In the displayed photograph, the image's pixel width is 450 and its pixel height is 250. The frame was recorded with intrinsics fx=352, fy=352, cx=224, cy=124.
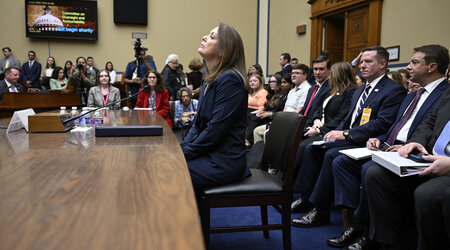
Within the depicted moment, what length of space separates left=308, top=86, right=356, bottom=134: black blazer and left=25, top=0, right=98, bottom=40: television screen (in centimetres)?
670

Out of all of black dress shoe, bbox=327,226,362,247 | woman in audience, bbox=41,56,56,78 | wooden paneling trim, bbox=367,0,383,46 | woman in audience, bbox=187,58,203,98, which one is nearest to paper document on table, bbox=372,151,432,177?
black dress shoe, bbox=327,226,362,247

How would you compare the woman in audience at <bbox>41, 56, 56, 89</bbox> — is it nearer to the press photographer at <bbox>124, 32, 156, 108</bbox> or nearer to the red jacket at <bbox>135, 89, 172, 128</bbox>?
the press photographer at <bbox>124, 32, 156, 108</bbox>

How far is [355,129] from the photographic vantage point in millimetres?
2420

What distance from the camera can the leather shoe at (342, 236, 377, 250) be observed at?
1875 mm

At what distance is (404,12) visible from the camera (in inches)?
191

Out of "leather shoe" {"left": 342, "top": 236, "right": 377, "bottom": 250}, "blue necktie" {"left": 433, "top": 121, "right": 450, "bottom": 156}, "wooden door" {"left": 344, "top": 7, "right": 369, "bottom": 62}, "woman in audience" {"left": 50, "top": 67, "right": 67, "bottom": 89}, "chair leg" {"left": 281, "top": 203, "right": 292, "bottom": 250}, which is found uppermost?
"wooden door" {"left": 344, "top": 7, "right": 369, "bottom": 62}

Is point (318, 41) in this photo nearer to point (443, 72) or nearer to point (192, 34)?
point (192, 34)

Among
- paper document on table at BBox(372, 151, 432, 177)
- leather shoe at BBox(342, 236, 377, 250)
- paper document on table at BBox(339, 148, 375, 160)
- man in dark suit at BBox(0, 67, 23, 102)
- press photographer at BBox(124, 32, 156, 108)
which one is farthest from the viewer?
press photographer at BBox(124, 32, 156, 108)

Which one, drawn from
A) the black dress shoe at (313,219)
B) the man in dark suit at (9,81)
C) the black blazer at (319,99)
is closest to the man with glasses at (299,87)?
the black blazer at (319,99)

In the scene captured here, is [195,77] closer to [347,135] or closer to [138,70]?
[138,70]

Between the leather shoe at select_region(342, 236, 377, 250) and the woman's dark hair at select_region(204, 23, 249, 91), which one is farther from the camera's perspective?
the leather shoe at select_region(342, 236, 377, 250)

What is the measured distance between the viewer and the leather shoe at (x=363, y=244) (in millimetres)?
1875

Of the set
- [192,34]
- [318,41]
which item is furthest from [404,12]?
[192,34]

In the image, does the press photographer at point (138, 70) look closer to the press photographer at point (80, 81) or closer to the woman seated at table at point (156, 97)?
the woman seated at table at point (156, 97)
